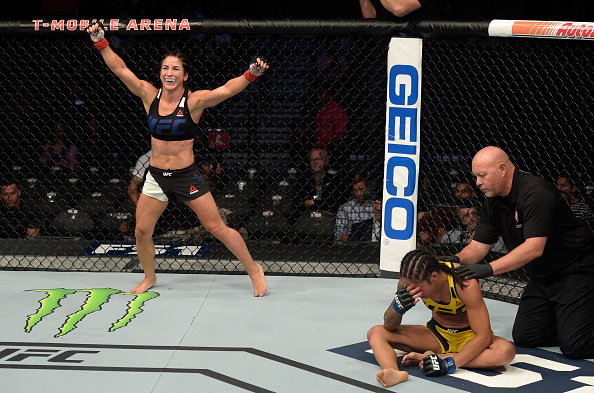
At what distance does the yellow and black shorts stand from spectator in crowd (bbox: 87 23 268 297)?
4.65 feet

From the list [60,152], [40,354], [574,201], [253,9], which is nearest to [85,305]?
[40,354]

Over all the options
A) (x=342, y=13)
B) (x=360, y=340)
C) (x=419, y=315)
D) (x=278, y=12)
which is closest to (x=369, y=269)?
(x=419, y=315)

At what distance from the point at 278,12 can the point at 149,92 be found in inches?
201

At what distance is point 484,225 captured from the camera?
3549mm

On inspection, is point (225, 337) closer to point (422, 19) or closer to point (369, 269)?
point (369, 269)

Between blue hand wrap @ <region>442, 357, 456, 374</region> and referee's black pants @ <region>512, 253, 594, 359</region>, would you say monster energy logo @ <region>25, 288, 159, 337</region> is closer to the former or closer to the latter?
blue hand wrap @ <region>442, 357, 456, 374</region>

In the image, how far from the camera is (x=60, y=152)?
705 centimetres

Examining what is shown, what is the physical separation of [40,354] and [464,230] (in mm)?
3398

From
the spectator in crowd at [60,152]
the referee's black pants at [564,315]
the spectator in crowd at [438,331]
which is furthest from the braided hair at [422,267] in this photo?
the spectator in crowd at [60,152]

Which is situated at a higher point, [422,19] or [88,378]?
[422,19]

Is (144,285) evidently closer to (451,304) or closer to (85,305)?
(85,305)

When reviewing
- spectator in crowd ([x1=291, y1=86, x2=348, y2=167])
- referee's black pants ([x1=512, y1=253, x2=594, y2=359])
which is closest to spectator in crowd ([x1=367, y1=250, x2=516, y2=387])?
referee's black pants ([x1=512, y1=253, x2=594, y2=359])

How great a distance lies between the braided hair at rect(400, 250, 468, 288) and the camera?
2906mm

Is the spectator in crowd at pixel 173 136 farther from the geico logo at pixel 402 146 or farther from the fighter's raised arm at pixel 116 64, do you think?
the geico logo at pixel 402 146
